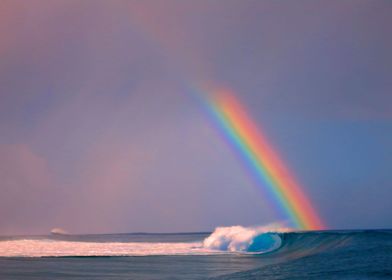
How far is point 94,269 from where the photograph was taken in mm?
26188

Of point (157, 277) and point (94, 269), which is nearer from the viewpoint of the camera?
point (157, 277)

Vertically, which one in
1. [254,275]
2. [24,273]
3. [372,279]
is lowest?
[372,279]

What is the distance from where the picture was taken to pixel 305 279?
1991 cm

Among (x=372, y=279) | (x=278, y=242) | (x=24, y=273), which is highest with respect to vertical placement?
(x=278, y=242)

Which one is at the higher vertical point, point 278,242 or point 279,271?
point 278,242

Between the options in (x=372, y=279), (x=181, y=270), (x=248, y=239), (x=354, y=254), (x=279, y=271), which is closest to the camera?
(x=372, y=279)

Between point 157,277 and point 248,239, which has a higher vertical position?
point 248,239

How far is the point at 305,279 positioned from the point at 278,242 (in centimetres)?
3591

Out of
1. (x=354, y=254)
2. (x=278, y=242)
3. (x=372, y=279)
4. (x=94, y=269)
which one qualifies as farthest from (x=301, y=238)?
(x=372, y=279)

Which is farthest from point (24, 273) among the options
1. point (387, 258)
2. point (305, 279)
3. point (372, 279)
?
point (387, 258)

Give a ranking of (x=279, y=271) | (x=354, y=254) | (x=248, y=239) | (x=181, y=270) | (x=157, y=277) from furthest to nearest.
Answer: (x=248, y=239)
(x=354, y=254)
(x=181, y=270)
(x=279, y=271)
(x=157, y=277)

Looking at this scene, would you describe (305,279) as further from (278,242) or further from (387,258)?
(278,242)

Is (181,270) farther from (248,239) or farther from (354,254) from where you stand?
(248,239)

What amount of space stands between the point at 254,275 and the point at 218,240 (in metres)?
33.1
